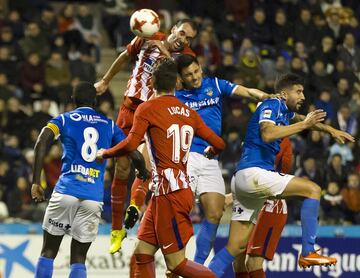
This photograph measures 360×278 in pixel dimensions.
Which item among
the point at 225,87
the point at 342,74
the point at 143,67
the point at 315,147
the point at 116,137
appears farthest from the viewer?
the point at 342,74

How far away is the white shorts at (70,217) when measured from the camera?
34.5 feet

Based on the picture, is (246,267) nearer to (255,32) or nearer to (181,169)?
(181,169)

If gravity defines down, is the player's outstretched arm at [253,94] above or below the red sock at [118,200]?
above

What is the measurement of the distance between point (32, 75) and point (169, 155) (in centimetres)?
907

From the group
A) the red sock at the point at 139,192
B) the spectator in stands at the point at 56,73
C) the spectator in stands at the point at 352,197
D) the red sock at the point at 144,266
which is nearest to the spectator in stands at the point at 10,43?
the spectator in stands at the point at 56,73

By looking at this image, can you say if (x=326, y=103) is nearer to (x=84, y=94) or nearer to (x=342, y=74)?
(x=342, y=74)

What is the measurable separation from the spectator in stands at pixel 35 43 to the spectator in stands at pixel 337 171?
206 inches

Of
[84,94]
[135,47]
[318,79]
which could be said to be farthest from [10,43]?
[84,94]

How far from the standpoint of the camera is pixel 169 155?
984 cm

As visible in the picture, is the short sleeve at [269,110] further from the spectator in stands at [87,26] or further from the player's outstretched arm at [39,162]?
the spectator in stands at [87,26]

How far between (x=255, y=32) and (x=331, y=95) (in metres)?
2.09

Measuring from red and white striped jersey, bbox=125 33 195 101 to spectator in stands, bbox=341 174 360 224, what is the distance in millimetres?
6375

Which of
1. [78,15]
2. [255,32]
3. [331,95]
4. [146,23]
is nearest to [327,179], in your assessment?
[331,95]

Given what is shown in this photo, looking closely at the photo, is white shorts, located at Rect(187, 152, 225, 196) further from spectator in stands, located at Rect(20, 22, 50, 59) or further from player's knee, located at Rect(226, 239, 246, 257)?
spectator in stands, located at Rect(20, 22, 50, 59)
